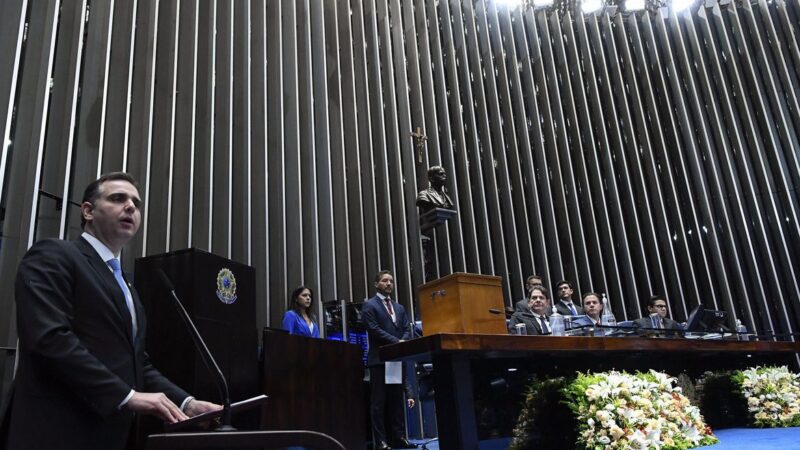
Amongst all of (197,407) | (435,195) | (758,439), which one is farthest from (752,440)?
(435,195)

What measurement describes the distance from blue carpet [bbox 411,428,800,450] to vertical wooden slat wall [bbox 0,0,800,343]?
3.14 m

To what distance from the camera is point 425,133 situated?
7328 millimetres

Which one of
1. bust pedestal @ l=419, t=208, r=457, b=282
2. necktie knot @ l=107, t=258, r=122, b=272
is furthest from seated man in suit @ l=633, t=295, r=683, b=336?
necktie knot @ l=107, t=258, r=122, b=272

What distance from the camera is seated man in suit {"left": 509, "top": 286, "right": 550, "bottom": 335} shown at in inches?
137

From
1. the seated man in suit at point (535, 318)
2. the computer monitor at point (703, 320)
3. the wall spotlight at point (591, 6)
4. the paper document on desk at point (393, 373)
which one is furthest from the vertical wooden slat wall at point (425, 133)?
the computer monitor at point (703, 320)

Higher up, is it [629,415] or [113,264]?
[113,264]

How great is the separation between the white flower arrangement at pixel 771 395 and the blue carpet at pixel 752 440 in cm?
13

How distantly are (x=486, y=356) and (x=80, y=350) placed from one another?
173 centimetres

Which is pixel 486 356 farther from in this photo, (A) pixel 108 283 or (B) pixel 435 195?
(B) pixel 435 195

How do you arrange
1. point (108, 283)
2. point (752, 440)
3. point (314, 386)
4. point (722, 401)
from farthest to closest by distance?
point (722, 401) < point (314, 386) < point (752, 440) < point (108, 283)

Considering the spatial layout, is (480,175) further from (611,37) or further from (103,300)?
(103,300)

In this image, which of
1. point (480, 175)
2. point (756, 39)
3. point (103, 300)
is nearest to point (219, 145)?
point (480, 175)

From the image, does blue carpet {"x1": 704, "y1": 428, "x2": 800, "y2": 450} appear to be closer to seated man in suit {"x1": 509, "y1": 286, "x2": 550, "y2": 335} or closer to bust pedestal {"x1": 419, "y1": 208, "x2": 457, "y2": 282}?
seated man in suit {"x1": 509, "y1": 286, "x2": 550, "y2": 335}

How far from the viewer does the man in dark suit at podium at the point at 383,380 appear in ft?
12.7
